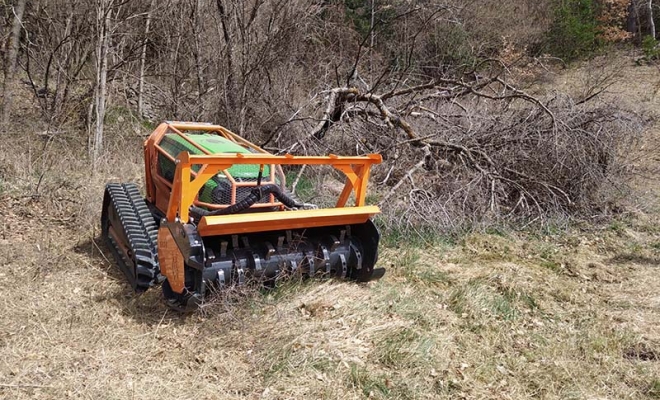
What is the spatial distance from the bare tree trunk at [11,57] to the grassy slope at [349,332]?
315 cm

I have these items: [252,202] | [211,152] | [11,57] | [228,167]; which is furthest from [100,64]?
[228,167]

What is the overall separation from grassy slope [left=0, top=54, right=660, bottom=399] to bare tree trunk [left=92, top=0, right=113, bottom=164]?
99.0 inches

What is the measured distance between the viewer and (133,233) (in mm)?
4594

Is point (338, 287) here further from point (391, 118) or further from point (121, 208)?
point (391, 118)

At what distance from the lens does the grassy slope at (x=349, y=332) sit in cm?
333

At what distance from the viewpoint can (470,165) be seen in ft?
24.0

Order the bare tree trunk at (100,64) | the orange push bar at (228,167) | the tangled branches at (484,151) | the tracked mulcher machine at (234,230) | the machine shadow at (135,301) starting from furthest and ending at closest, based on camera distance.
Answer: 1. the bare tree trunk at (100,64)
2. the tangled branches at (484,151)
3. the machine shadow at (135,301)
4. the tracked mulcher machine at (234,230)
5. the orange push bar at (228,167)

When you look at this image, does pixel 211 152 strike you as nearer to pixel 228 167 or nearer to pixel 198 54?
pixel 228 167

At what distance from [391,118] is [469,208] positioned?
2.17 meters

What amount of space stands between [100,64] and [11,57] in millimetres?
1293

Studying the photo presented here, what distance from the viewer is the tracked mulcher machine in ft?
12.7

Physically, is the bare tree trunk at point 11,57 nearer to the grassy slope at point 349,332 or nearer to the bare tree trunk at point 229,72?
the bare tree trunk at point 229,72

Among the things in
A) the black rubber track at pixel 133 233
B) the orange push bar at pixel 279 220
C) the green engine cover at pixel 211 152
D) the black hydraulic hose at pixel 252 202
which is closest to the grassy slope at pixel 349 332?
the black rubber track at pixel 133 233

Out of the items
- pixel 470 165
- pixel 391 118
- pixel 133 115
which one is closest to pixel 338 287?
pixel 470 165
